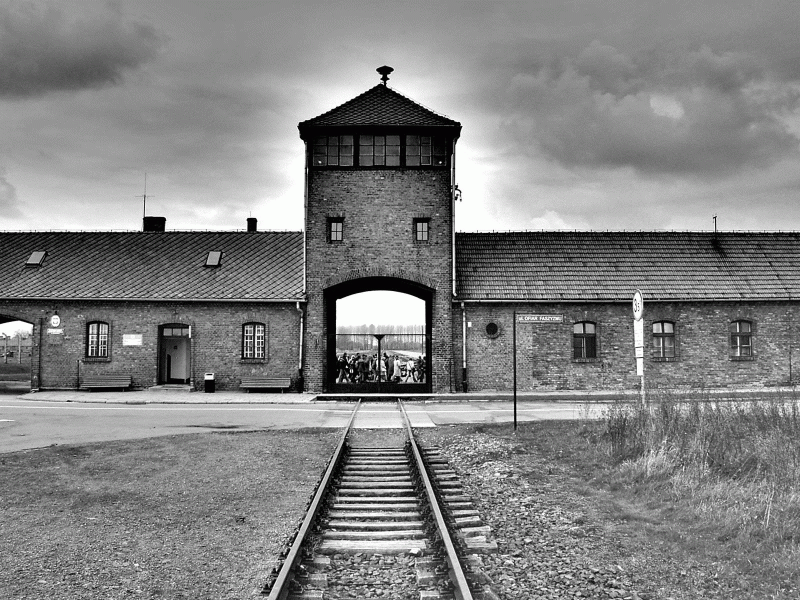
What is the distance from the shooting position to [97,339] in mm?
26641

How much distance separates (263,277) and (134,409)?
8.31m

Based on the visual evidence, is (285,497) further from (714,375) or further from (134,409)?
(714,375)

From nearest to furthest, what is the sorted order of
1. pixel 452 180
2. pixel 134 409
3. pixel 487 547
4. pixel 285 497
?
pixel 487 547, pixel 285 497, pixel 134 409, pixel 452 180

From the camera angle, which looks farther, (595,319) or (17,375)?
(17,375)

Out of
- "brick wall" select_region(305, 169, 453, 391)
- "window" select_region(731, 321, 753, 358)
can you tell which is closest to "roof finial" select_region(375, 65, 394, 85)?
"brick wall" select_region(305, 169, 453, 391)

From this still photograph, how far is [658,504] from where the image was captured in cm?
802

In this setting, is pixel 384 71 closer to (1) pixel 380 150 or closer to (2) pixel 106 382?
(1) pixel 380 150

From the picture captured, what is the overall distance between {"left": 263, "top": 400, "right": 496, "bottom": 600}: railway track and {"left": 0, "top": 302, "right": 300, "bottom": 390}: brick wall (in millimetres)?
16279

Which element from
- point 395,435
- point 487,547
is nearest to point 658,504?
point 487,547

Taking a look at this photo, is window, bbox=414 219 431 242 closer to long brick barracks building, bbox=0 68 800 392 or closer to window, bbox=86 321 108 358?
long brick barracks building, bbox=0 68 800 392

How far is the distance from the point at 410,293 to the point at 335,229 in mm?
4289

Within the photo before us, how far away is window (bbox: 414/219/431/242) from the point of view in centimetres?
2542

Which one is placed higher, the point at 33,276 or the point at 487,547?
the point at 33,276

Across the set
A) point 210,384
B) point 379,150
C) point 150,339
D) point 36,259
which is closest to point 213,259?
point 150,339
